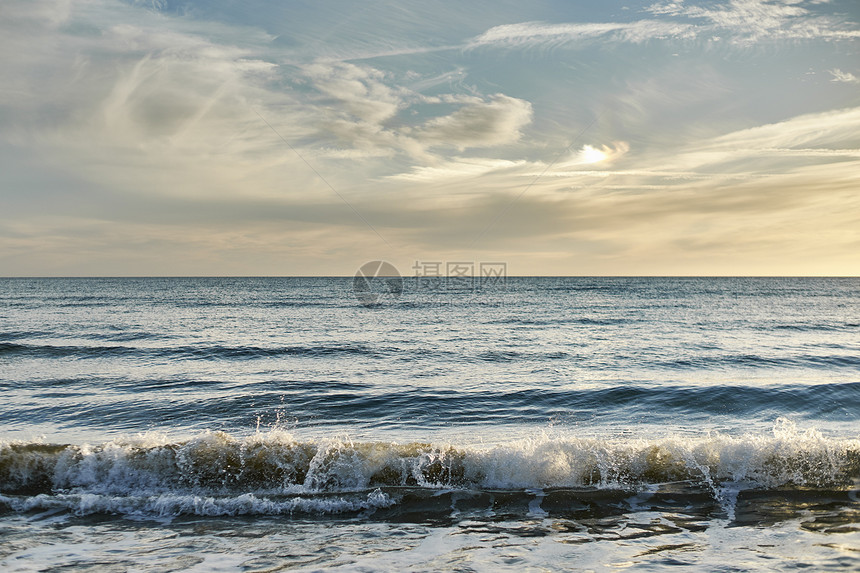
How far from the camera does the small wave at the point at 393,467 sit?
793 cm

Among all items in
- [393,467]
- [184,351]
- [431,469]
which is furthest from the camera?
[184,351]

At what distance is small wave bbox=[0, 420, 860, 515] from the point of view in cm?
793

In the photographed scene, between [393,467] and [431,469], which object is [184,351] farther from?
[431,469]

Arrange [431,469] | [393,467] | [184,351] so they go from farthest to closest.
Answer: [184,351], [393,467], [431,469]

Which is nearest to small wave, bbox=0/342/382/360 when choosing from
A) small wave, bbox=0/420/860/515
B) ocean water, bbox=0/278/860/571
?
ocean water, bbox=0/278/860/571

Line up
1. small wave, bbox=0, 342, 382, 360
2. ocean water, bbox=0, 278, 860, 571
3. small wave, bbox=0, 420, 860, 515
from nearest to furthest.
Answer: ocean water, bbox=0, 278, 860, 571
small wave, bbox=0, 420, 860, 515
small wave, bbox=0, 342, 382, 360

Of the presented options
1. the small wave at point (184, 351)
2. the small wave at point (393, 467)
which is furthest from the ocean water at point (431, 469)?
the small wave at point (184, 351)

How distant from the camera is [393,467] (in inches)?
328

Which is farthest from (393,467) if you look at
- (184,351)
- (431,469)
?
(184,351)

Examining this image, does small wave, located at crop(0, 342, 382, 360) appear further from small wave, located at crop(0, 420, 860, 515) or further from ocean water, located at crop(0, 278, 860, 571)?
small wave, located at crop(0, 420, 860, 515)

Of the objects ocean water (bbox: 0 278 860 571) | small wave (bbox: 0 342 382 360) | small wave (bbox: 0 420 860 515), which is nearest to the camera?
ocean water (bbox: 0 278 860 571)

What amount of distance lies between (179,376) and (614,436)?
12.6m

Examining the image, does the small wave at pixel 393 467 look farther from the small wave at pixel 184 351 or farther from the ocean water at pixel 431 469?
the small wave at pixel 184 351

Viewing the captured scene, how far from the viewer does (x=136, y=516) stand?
7.07 m
